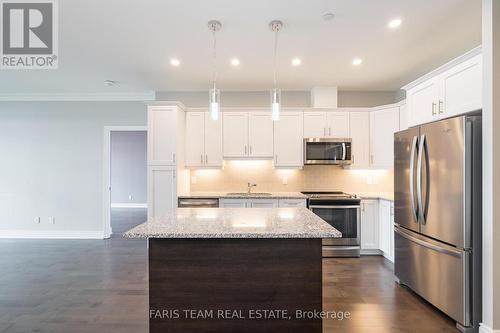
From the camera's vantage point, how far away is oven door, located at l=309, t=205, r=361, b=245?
4.09 meters

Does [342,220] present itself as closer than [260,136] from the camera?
Yes

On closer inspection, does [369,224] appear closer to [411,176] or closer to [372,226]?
[372,226]

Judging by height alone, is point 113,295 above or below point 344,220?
below

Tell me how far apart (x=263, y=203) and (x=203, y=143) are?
1.44 meters

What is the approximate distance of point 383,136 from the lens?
170 inches

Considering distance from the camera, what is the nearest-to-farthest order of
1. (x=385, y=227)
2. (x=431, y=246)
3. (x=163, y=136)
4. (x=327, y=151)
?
(x=431, y=246), (x=385, y=227), (x=163, y=136), (x=327, y=151)

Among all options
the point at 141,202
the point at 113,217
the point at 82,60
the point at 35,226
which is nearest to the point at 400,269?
the point at 82,60

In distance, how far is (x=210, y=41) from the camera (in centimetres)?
309

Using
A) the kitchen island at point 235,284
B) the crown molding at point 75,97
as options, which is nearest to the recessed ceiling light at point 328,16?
the kitchen island at point 235,284

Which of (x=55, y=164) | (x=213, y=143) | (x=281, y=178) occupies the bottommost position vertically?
(x=281, y=178)

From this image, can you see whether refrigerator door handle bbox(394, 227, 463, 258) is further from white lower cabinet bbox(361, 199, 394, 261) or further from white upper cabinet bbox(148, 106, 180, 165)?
white upper cabinet bbox(148, 106, 180, 165)

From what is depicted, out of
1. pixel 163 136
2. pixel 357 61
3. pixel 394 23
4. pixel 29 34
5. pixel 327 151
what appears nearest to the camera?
pixel 394 23

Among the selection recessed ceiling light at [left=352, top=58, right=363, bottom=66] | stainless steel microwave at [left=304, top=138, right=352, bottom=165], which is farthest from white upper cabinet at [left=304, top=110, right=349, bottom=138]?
recessed ceiling light at [left=352, top=58, right=363, bottom=66]

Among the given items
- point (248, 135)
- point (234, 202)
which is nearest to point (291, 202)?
point (234, 202)
